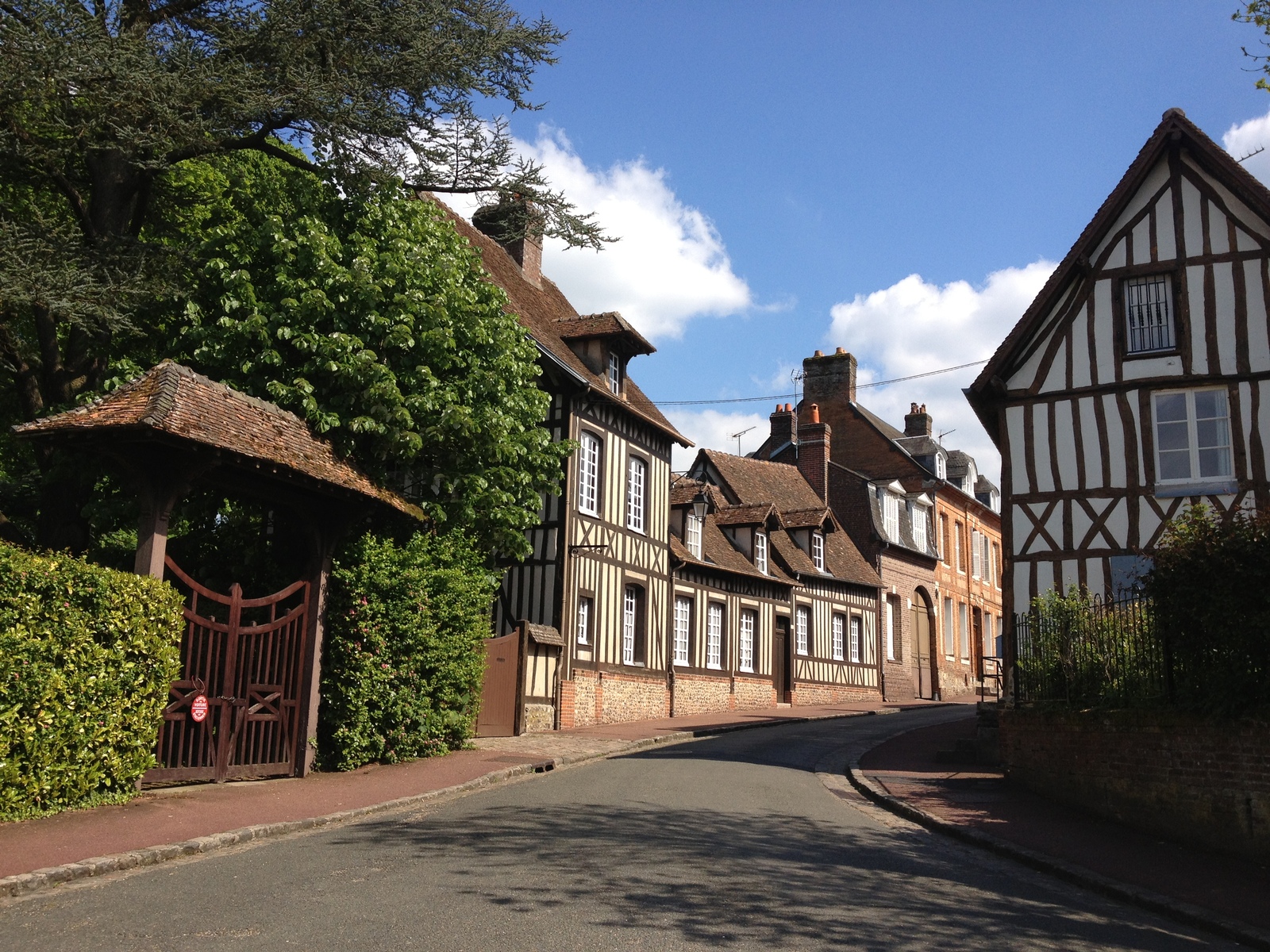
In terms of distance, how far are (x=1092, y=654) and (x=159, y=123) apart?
11835 mm

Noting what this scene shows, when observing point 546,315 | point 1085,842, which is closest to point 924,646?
point 546,315

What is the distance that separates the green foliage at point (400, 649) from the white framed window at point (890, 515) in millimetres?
22397

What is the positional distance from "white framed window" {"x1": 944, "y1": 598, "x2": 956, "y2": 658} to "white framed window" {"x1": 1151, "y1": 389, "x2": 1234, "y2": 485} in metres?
22.7

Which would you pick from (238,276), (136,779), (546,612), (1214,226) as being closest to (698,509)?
(546,612)

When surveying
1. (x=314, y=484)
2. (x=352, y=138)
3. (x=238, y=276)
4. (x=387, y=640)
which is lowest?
Answer: (x=387, y=640)

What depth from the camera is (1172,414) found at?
15.6 m

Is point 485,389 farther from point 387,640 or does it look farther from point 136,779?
point 136,779

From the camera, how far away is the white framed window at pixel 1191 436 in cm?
1523

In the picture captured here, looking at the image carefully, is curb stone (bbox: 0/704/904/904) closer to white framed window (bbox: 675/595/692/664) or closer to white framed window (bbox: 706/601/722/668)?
white framed window (bbox: 675/595/692/664)

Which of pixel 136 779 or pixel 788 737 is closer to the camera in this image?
pixel 136 779

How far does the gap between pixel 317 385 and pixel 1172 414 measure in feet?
39.1

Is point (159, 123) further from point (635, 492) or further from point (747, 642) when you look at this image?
point (747, 642)

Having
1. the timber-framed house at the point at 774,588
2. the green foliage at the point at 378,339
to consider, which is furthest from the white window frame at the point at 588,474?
the green foliage at the point at 378,339

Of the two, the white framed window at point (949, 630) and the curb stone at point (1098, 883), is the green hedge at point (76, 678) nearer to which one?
the curb stone at point (1098, 883)
